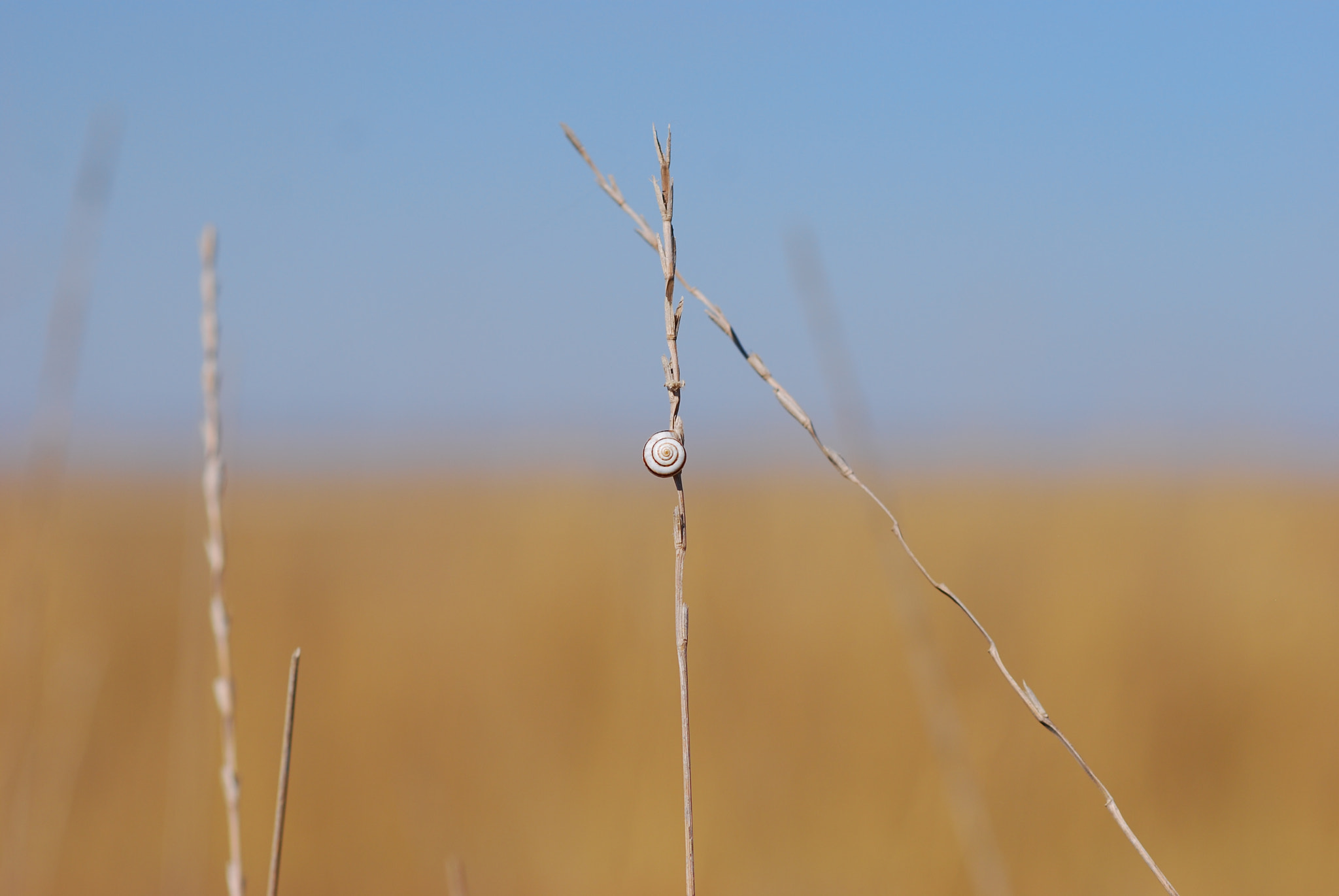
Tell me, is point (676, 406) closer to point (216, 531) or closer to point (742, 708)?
point (216, 531)

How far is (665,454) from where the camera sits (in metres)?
0.38

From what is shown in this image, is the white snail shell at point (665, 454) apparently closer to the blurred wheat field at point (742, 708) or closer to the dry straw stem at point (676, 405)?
the dry straw stem at point (676, 405)

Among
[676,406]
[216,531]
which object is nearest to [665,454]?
[676,406]

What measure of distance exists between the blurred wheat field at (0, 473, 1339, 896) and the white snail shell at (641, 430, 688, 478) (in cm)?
92

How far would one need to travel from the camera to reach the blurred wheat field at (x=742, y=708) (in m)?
1.57

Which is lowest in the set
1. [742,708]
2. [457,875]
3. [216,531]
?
[742,708]

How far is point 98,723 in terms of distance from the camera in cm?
181

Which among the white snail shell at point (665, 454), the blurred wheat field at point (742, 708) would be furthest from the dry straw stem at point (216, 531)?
the blurred wheat field at point (742, 708)

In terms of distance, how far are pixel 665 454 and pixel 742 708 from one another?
1.53m

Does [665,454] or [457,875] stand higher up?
[665,454]

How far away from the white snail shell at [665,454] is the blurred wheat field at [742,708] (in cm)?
92

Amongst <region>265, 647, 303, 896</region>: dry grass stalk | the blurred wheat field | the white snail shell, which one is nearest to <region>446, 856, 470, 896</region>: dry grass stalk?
<region>265, 647, 303, 896</region>: dry grass stalk

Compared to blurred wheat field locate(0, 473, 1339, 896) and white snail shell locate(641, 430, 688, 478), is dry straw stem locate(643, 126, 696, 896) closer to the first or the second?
white snail shell locate(641, 430, 688, 478)

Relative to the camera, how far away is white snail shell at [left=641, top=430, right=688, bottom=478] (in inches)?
14.9
